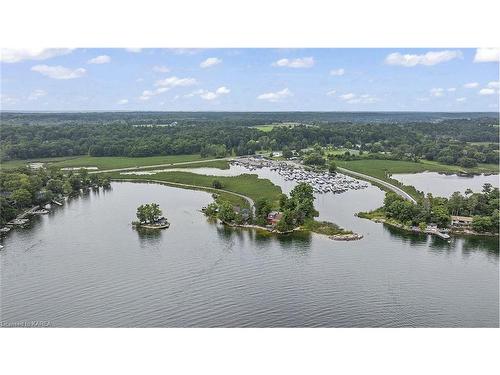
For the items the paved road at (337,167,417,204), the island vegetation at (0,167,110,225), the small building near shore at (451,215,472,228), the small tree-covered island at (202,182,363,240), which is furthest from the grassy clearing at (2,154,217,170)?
the small building near shore at (451,215,472,228)

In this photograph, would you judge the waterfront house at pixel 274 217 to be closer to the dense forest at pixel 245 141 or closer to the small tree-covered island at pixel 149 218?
the small tree-covered island at pixel 149 218

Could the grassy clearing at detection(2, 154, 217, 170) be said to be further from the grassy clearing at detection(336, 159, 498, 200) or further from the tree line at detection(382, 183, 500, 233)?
the tree line at detection(382, 183, 500, 233)

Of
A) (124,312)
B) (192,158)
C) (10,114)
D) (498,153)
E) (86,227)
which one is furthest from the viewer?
(10,114)

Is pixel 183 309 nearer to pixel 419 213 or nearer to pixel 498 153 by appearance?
pixel 419 213

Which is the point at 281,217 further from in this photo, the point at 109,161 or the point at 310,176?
the point at 109,161

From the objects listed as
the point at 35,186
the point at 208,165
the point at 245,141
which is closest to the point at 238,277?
the point at 35,186

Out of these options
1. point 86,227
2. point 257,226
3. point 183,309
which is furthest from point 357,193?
point 183,309
